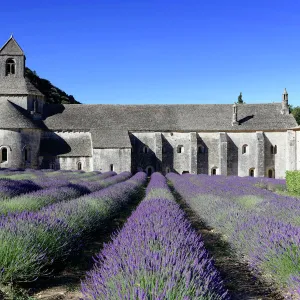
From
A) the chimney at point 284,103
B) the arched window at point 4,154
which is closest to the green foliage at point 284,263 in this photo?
the arched window at point 4,154

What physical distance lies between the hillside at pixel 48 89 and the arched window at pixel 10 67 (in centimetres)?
2620

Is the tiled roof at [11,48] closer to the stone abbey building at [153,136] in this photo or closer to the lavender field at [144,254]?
the stone abbey building at [153,136]

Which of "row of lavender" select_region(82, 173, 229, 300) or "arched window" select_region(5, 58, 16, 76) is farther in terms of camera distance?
"arched window" select_region(5, 58, 16, 76)

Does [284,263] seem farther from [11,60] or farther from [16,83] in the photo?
[11,60]

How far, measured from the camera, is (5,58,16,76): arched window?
1545 inches

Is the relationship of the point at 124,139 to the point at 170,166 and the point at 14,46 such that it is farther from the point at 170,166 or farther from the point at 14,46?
the point at 14,46

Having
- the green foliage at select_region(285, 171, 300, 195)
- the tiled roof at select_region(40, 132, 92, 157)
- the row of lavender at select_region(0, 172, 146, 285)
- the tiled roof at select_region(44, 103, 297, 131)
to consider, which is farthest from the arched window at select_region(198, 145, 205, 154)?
the row of lavender at select_region(0, 172, 146, 285)

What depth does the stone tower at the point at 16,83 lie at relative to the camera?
3794cm

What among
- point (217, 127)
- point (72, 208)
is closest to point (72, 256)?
point (72, 208)

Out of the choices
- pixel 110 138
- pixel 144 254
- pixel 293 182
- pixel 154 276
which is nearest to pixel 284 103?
pixel 110 138

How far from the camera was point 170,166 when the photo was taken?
1533 inches

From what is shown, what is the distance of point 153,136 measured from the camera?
127 ft

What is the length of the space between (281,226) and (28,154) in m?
31.9

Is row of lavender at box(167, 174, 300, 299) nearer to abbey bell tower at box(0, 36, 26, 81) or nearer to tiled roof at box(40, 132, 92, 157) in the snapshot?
tiled roof at box(40, 132, 92, 157)
